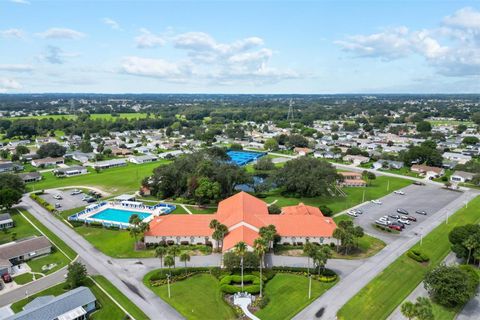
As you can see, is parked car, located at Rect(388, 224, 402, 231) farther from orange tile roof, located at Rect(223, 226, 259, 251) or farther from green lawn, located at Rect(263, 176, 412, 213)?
orange tile roof, located at Rect(223, 226, 259, 251)

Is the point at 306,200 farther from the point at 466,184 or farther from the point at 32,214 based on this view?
the point at 32,214

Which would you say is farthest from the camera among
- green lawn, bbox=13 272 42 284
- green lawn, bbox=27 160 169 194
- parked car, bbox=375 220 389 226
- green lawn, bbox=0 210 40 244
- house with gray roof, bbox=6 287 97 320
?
green lawn, bbox=27 160 169 194

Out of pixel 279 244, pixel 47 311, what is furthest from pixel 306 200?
pixel 47 311

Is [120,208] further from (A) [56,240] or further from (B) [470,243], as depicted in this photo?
(B) [470,243]

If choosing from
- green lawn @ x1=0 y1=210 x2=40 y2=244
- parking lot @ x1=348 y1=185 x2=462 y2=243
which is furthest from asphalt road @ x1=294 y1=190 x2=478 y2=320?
green lawn @ x1=0 y1=210 x2=40 y2=244

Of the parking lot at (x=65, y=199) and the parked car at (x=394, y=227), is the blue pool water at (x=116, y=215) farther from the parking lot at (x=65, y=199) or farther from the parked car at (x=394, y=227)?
the parked car at (x=394, y=227)

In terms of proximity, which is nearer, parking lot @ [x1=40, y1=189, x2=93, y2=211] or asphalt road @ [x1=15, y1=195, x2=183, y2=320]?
asphalt road @ [x1=15, y1=195, x2=183, y2=320]

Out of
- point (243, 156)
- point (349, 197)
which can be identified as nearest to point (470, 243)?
point (349, 197)

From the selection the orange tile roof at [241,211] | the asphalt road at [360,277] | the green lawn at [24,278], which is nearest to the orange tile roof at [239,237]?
the orange tile roof at [241,211]
